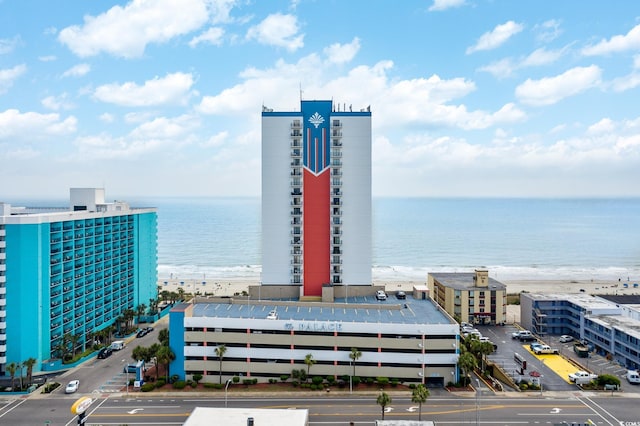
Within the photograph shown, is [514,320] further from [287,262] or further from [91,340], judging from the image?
[91,340]

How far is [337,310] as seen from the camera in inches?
2530

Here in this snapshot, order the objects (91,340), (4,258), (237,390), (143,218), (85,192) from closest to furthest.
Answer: (237,390) → (4,258) → (91,340) → (85,192) → (143,218)

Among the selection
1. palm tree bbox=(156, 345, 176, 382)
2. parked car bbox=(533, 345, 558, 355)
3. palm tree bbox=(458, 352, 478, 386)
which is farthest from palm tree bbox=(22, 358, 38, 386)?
parked car bbox=(533, 345, 558, 355)

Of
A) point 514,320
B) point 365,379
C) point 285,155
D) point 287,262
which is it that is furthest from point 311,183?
point 514,320

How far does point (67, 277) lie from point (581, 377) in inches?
2765

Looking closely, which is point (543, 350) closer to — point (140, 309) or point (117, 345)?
point (117, 345)

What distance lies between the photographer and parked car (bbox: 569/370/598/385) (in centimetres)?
5622

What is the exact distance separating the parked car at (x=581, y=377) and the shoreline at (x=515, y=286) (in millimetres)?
66473

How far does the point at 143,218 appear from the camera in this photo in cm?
9100

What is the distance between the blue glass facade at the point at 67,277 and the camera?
59469 mm

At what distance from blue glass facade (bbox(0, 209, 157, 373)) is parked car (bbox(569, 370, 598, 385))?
67244 mm

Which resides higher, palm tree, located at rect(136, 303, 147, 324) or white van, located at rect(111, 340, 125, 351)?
palm tree, located at rect(136, 303, 147, 324)

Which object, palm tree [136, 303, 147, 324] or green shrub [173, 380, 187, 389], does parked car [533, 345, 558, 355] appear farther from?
palm tree [136, 303, 147, 324]

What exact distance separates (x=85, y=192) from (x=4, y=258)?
19832 mm
